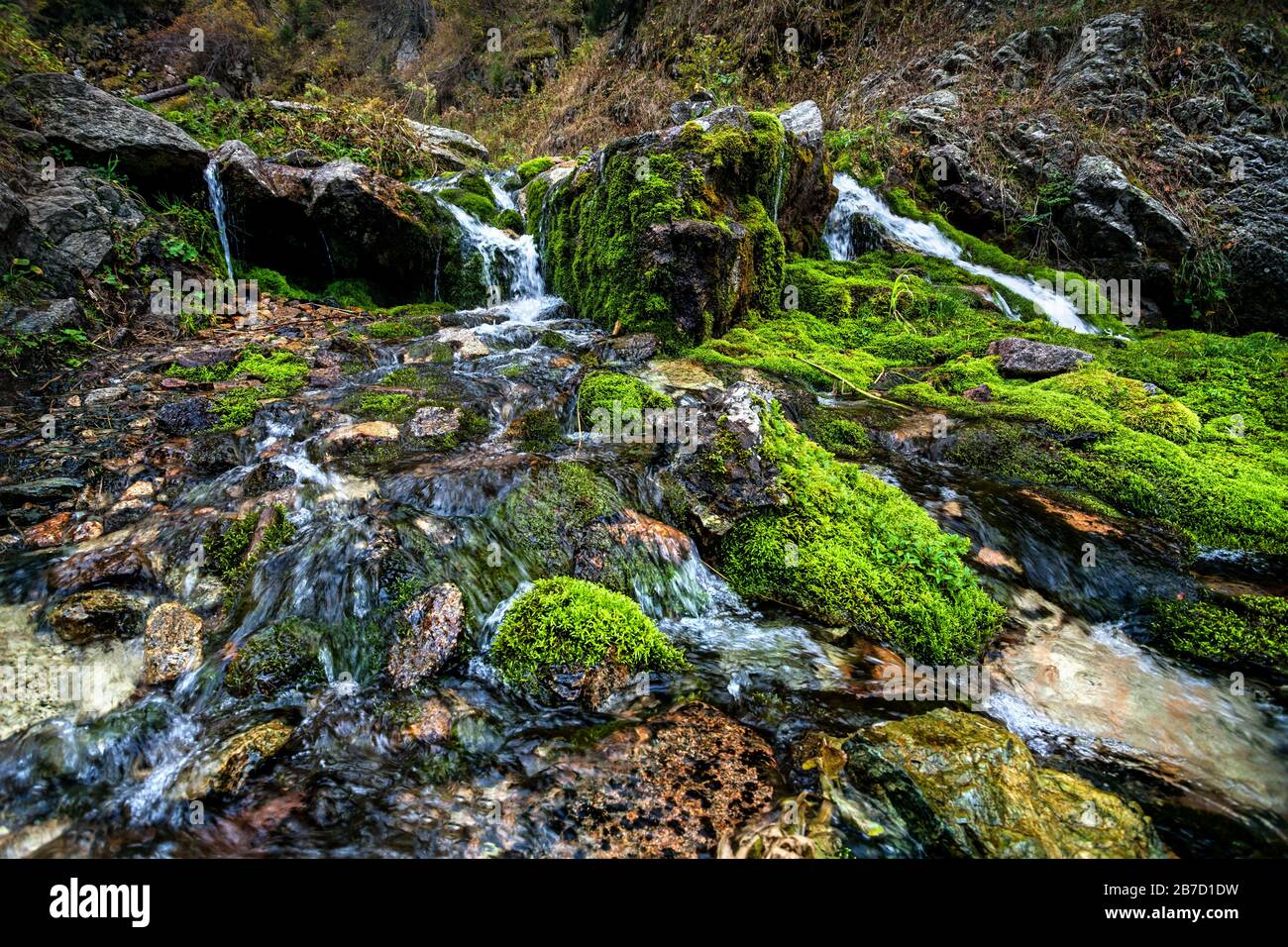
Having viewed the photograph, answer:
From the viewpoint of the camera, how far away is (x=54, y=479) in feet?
14.4

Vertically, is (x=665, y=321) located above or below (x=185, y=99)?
below

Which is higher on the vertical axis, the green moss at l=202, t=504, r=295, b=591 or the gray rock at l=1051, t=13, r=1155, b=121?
the gray rock at l=1051, t=13, r=1155, b=121

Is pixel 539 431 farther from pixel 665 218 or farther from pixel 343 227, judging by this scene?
pixel 343 227

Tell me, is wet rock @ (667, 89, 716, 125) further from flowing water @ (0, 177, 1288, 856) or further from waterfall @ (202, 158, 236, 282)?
flowing water @ (0, 177, 1288, 856)

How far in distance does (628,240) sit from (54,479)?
652cm

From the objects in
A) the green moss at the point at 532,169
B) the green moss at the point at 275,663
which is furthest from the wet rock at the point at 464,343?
the green moss at the point at 532,169

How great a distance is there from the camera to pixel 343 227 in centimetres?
922

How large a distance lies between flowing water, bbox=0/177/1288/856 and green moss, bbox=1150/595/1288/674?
189 millimetres

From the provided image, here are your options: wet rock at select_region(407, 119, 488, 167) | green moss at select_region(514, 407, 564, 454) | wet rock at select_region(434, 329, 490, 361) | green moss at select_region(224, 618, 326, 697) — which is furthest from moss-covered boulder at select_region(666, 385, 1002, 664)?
wet rock at select_region(407, 119, 488, 167)

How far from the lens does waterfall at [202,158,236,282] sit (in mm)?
8461
